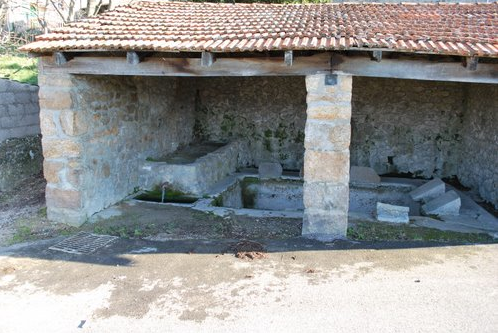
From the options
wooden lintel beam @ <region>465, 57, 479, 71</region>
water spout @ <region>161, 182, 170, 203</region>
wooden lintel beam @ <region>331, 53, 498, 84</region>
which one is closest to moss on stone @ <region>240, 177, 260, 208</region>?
water spout @ <region>161, 182, 170, 203</region>

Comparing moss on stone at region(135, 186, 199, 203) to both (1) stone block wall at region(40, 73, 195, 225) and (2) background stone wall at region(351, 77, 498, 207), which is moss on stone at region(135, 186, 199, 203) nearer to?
(1) stone block wall at region(40, 73, 195, 225)

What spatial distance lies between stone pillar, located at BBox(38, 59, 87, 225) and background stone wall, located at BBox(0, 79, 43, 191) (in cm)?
182

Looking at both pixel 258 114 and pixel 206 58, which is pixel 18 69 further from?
pixel 206 58

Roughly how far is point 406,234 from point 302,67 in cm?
286

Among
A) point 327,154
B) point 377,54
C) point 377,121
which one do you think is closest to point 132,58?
point 327,154

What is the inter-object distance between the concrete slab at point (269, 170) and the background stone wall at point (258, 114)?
960mm

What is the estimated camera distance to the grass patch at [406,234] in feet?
20.4

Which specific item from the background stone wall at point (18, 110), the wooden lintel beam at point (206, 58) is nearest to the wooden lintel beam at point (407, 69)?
the wooden lintel beam at point (206, 58)

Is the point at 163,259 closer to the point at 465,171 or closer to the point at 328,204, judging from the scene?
the point at 328,204

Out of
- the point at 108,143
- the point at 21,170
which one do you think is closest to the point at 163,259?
the point at 108,143

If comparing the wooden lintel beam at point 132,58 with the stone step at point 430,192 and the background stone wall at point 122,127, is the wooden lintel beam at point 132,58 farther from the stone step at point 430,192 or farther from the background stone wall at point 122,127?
the stone step at point 430,192

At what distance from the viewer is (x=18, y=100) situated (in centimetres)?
840

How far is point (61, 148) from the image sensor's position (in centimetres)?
671

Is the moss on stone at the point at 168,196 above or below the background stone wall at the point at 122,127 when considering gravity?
below
